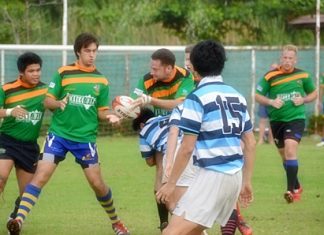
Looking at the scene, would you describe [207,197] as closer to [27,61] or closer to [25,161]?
[27,61]

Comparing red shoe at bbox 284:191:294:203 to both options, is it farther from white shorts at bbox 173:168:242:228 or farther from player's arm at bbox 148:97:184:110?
white shorts at bbox 173:168:242:228

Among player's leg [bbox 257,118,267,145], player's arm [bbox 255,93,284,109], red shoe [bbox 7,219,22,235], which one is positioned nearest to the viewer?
red shoe [bbox 7,219,22,235]

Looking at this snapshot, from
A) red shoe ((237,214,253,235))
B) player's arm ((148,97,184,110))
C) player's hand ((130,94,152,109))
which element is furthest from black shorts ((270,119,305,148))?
player's hand ((130,94,152,109))

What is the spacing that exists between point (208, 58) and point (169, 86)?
9.31 feet

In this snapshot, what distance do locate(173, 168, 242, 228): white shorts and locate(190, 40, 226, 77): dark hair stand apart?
72 centimetres

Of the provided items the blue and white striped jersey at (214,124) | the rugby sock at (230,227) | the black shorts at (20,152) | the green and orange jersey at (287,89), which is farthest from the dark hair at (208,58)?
the green and orange jersey at (287,89)

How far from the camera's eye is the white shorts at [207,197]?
7516mm

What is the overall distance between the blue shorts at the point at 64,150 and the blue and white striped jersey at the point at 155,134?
53cm

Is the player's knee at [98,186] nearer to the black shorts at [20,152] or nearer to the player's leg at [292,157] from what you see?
the black shorts at [20,152]

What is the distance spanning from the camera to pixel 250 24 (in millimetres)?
31500

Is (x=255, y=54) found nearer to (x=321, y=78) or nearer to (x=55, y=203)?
Result: (x=321, y=78)

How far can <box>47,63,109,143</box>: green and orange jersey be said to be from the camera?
34.4 feet

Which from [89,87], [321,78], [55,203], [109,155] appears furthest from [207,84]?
[321,78]

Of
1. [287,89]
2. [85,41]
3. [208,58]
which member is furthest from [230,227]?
[287,89]
